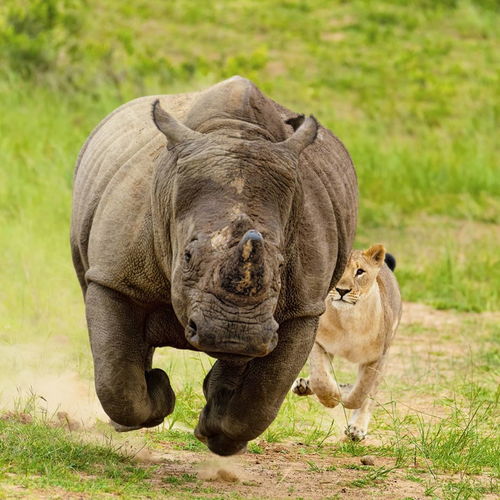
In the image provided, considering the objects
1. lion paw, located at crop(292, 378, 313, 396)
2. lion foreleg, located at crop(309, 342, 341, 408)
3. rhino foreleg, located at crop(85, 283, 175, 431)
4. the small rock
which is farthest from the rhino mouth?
lion paw, located at crop(292, 378, 313, 396)

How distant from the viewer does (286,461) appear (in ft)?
21.0

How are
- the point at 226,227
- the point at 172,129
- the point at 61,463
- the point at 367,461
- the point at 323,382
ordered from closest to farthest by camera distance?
the point at 226,227
the point at 172,129
the point at 61,463
the point at 367,461
the point at 323,382

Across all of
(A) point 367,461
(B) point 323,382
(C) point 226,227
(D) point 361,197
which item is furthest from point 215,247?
(D) point 361,197

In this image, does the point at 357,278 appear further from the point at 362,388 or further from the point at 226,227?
the point at 226,227

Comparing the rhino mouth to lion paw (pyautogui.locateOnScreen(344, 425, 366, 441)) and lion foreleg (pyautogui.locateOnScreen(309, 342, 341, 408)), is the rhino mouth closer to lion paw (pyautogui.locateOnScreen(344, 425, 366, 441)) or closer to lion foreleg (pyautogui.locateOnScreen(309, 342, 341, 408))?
lion foreleg (pyautogui.locateOnScreen(309, 342, 341, 408))

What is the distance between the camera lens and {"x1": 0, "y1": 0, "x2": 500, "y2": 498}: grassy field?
20.3 ft

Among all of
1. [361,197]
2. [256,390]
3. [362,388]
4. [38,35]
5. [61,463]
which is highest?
[256,390]

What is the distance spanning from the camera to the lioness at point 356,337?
23.5ft

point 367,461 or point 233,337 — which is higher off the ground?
point 233,337

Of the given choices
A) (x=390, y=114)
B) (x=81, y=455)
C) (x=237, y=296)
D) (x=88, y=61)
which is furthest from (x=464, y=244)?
(x=237, y=296)

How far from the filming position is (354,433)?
7098 millimetres

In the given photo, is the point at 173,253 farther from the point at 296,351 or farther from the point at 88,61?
the point at 88,61

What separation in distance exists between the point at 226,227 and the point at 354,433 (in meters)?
2.74

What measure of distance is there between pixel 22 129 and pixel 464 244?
15.4ft
